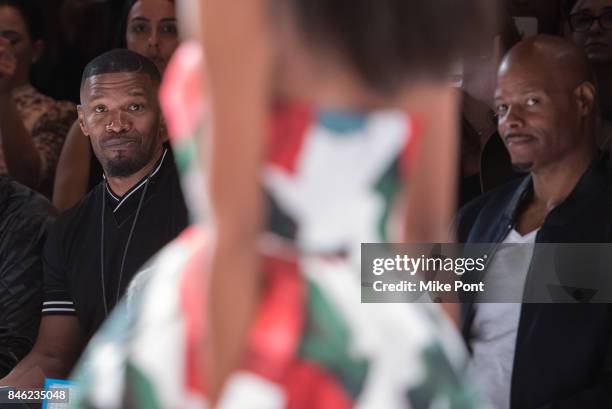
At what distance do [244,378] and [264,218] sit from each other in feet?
0.31

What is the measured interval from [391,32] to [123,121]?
1390 millimetres

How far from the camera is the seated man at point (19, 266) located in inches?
78.1

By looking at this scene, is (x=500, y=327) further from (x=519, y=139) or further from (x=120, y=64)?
(x=120, y=64)

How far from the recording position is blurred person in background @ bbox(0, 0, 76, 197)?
6.98ft

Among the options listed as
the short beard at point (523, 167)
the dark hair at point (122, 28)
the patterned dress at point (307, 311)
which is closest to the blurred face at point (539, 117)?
the short beard at point (523, 167)

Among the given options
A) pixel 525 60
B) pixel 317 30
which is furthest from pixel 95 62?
pixel 317 30

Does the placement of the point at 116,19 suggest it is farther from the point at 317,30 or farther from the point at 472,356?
the point at 317,30

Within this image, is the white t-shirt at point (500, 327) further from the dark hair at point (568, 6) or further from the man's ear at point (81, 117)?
the man's ear at point (81, 117)

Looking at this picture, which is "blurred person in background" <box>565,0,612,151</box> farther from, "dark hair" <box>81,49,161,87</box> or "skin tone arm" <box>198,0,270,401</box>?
"skin tone arm" <box>198,0,270,401</box>

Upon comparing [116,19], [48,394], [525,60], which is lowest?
[48,394]

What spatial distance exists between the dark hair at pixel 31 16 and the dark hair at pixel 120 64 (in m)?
0.31

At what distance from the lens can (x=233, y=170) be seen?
602 millimetres

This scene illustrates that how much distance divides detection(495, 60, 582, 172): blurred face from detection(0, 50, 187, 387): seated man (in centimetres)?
62

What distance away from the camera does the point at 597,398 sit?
1.52 metres
